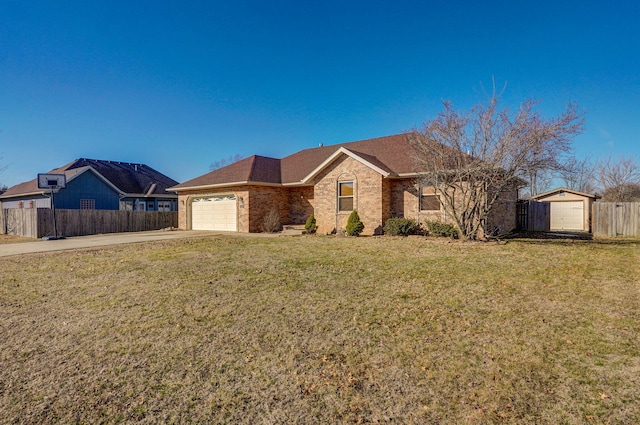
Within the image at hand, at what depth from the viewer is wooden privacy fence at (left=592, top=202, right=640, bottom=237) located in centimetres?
1617

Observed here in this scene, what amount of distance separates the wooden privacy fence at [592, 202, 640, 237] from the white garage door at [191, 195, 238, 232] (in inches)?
750

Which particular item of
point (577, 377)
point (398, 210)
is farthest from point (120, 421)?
point (398, 210)

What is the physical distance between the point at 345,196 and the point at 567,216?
16.3 meters

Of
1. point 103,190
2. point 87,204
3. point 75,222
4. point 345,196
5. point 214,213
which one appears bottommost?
point 75,222

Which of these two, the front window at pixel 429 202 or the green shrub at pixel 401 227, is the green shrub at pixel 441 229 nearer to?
the green shrub at pixel 401 227

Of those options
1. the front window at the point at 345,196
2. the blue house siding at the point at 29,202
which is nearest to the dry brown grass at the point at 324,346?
the front window at the point at 345,196

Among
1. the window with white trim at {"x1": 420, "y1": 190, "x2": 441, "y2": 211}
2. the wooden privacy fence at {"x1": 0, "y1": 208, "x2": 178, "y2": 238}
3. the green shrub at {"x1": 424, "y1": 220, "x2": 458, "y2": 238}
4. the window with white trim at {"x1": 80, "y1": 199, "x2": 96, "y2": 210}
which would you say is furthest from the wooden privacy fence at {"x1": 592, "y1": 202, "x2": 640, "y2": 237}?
the window with white trim at {"x1": 80, "y1": 199, "x2": 96, "y2": 210}

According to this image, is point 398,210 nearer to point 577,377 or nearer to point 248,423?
point 577,377

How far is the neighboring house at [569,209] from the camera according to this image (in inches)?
863

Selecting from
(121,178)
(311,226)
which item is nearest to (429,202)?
(311,226)

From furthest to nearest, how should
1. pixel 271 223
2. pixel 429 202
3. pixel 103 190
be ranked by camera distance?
pixel 103 190
pixel 271 223
pixel 429 202

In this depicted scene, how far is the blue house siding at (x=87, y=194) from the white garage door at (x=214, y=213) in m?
10.0

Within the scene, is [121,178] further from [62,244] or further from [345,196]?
[345,196]

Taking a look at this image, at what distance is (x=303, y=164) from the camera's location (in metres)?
22.2
